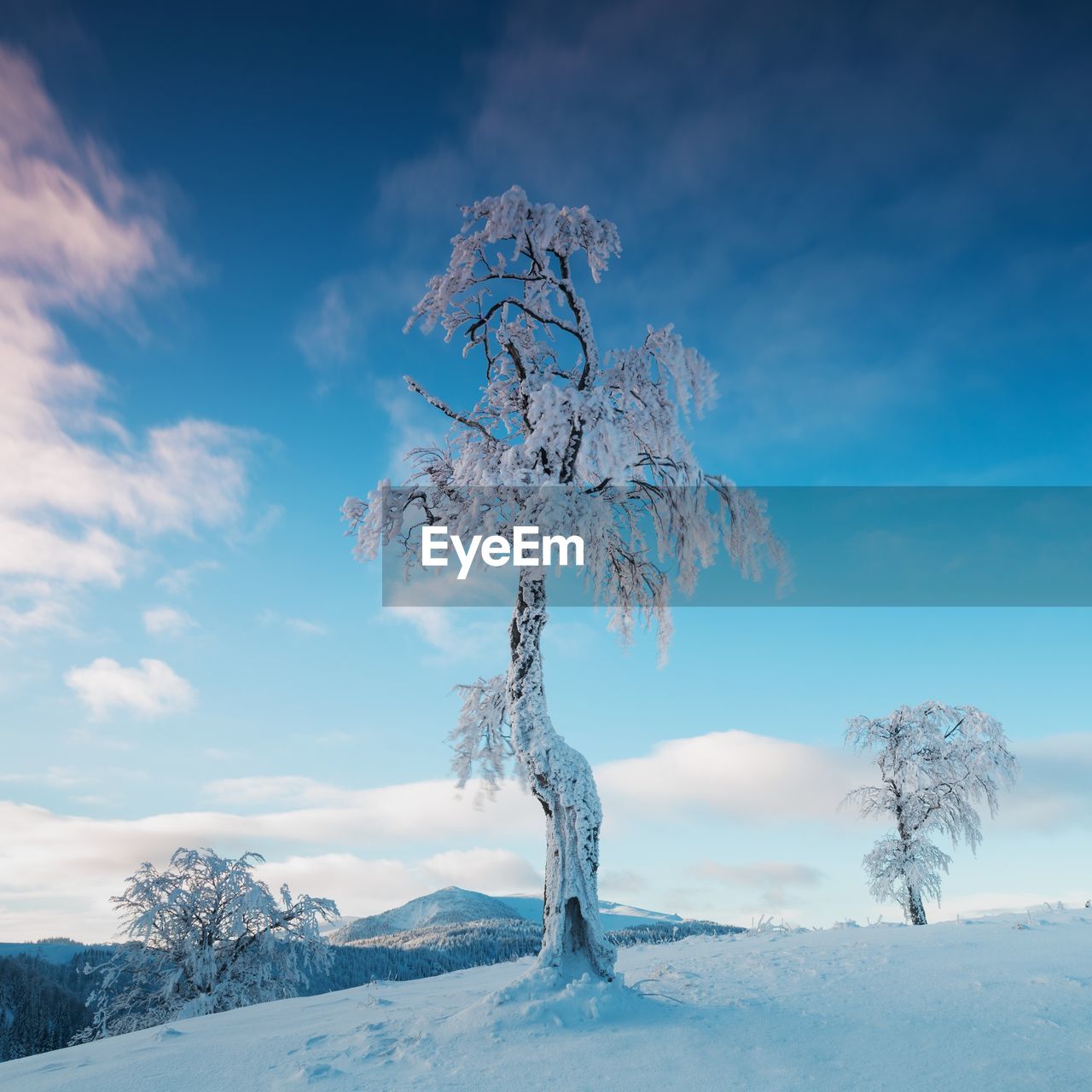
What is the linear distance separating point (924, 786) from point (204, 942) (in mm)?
26476

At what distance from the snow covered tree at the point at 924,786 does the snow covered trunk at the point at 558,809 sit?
78.6ft

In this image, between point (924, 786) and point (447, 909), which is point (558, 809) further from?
point (447, 909)

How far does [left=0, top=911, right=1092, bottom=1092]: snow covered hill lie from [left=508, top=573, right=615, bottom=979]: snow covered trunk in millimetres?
839

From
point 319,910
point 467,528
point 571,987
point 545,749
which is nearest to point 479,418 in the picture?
point 467,528

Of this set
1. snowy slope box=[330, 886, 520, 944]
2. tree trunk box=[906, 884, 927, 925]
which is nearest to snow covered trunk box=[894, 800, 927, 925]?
tree trunk box=[906, 884, 927, 925]

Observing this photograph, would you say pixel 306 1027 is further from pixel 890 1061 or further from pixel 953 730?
pixel 953 730

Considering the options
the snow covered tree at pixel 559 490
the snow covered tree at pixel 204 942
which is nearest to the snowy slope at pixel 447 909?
the snow covered tree at pixel 204 942

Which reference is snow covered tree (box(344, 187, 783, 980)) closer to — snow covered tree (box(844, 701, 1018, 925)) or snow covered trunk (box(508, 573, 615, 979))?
snow covered trunk (box(508, 573, 615, 979))

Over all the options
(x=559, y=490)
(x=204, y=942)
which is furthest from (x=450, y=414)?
(x=204, y=942)

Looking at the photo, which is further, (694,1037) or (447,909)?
(447,909)

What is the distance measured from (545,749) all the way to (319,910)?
21.0m

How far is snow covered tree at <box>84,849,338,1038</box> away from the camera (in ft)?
78.8

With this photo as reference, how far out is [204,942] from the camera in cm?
2462

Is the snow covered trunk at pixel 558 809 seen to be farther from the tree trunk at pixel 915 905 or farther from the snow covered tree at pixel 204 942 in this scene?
the tree trunk at pixel 915 905
